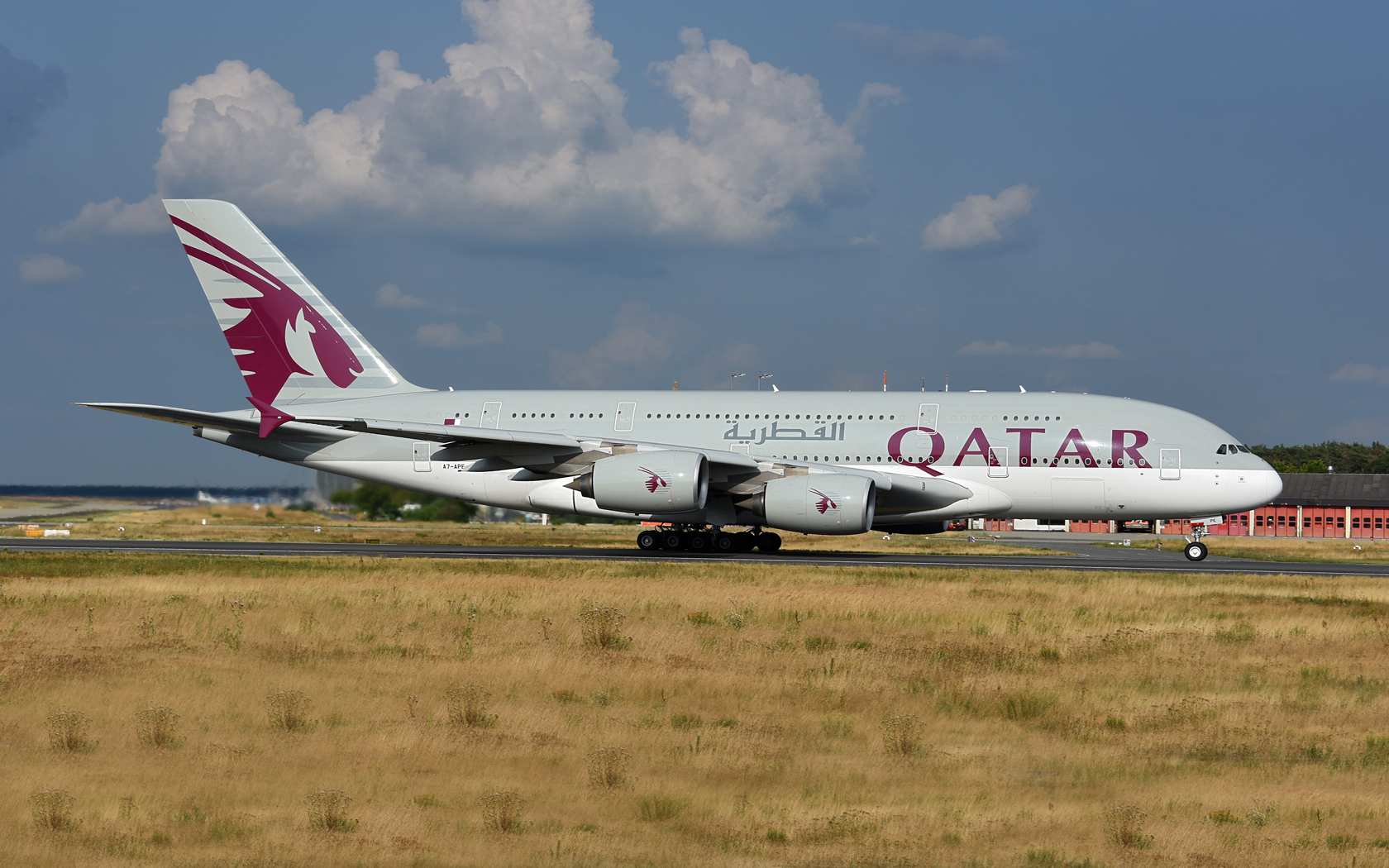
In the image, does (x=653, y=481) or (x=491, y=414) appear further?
(x=491, y=414)

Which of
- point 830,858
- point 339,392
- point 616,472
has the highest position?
point 339,392

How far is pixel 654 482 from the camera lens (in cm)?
3002

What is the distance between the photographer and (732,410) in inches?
1329

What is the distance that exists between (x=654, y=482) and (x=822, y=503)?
415 centimetres

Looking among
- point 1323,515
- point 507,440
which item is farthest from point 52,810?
point 1323,515

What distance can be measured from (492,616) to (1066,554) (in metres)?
25.4

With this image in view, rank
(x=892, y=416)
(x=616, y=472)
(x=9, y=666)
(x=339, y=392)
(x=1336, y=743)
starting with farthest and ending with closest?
(x=339, y=392) < (x=892, y=416) < (x=616, y=472) < (x=9, y=666) < (x=1336, y=743)

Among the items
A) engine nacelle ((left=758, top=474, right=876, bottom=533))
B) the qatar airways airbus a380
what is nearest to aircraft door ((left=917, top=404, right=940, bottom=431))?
the qatar airways airbus a380

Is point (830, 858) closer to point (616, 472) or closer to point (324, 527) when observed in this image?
point (616, 472)

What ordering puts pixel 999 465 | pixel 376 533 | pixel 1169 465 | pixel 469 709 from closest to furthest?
pixel 469 709, pixel 1169 465, pixel 999 465, pixel 376 533

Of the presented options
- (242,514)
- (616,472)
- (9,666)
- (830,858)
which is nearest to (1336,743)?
(830,858)

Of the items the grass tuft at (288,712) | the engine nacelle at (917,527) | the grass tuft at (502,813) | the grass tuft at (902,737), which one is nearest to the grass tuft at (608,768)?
the grass tuft at (502,813)

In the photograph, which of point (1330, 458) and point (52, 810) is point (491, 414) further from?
point (1330, 458)

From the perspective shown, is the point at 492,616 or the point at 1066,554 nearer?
the point at 492,616
